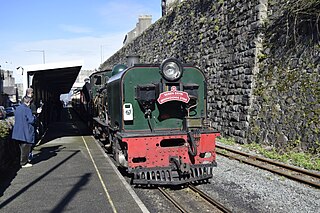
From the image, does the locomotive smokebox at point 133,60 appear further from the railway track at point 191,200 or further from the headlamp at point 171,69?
the railway track at point 191,200

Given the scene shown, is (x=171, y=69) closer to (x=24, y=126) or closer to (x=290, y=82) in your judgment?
(x=24, y=126)

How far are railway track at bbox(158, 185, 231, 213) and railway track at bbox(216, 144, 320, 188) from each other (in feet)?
7.25

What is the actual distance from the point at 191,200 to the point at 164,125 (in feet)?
6.32

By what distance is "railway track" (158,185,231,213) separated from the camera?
209 inches

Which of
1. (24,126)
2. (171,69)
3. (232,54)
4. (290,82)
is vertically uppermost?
(232,54)

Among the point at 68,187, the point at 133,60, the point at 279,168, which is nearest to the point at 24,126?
the point at 68,187

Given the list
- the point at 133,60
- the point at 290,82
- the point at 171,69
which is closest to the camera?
the point at 171,69

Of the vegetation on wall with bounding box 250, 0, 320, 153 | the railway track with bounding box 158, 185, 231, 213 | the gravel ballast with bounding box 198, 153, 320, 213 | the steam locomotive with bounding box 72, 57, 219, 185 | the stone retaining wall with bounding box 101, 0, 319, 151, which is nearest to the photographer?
the railway track with bounding box 158, 185, 231, 213

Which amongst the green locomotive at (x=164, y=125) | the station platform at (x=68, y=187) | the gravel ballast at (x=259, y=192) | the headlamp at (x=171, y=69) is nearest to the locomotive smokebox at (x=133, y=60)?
the green locomotive at (x=164, y=125)

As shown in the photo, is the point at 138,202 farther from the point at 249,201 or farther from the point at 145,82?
the point at 145,82

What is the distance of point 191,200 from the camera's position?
5875 mm

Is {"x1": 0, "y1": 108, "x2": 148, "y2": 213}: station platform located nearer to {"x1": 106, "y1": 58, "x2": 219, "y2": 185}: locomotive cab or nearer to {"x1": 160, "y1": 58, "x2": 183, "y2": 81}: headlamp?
{"x1": 106, "y1": 58, "x2": 219, "y2": 185}: locomotive cab

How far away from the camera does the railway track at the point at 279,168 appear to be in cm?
689

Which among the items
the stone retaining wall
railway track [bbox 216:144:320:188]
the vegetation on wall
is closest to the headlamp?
railway track [bbox 216:144:320:188]
